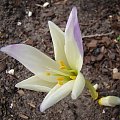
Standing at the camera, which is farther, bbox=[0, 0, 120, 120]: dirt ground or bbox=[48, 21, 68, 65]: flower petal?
bbox=[0, 0, 120, 120]: dirt ground

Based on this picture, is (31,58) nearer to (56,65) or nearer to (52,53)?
(56,65)

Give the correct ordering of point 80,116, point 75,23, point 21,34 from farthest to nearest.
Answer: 1. point 21,34
2. point 80,116
3. point 75,23

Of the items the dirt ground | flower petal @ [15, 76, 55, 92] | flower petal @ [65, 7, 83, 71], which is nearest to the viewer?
flower petal @ [65, 7, 83, 71]

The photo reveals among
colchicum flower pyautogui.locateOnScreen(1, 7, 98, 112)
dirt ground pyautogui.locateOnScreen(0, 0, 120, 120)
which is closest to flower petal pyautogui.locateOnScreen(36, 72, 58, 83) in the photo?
colchicum flower pyautogui.locateOnScreen(1, 7, 98, 112)

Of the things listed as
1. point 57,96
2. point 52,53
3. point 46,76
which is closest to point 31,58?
point 46,76

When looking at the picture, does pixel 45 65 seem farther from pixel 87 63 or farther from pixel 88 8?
pixel 88 8

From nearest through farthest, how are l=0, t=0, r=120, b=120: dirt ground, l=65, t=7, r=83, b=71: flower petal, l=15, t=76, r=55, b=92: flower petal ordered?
l=65, t=7, r=83, b=71: flower petal → l=15, t=76, r=55, b=92: flower petal → l=0, t=0, r=120, b=120: dirt ground

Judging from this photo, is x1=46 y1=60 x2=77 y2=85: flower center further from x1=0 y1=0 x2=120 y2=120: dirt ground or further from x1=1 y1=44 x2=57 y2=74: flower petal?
x1=0 y1=0 x2=120 y2=120: dirt ground

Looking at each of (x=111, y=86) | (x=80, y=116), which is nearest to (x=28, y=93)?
(x=80, y=116)

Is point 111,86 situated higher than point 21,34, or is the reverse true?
point 21,34
